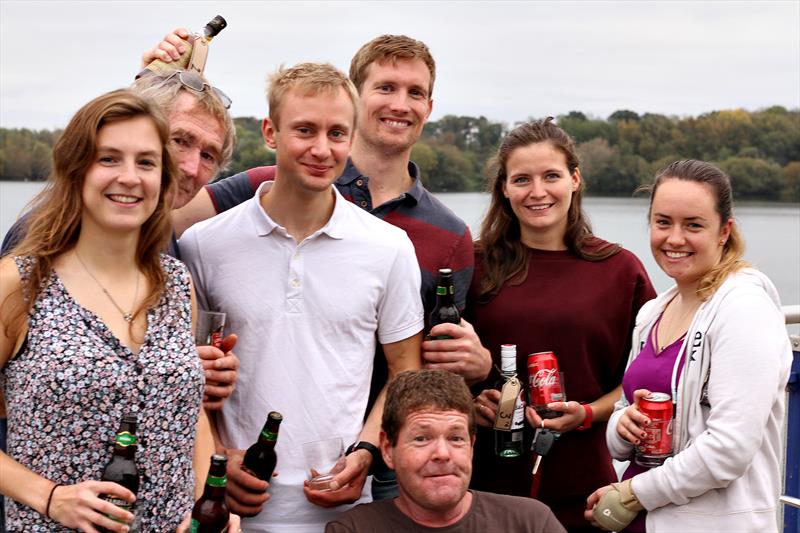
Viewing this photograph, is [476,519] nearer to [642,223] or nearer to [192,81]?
[642,223]

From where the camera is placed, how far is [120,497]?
7.66ft

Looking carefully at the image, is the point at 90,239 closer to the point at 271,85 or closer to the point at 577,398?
the point at 271,85

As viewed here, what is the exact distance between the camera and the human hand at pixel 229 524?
8.39ft

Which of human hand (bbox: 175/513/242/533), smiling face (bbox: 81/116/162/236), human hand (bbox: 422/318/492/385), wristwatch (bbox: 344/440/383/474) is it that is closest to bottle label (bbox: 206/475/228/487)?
human hand (bbox: 175/513/242/533)

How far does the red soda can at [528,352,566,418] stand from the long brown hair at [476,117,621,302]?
34 cm

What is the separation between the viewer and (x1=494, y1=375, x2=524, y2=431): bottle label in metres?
3.32

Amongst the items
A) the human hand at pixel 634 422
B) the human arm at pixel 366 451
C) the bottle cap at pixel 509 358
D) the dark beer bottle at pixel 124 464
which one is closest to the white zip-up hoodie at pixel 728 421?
the human hand at pixel 634 422

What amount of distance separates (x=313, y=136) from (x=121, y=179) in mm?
641

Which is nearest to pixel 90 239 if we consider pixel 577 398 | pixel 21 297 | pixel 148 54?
pixel 21 297

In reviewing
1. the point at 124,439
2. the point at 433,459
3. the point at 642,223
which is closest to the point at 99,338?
the point at 124,439

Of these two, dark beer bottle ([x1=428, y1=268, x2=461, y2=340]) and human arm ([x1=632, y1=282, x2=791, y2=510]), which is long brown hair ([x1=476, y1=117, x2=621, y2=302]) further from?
human arm ([x1=632, y1=282, x2=791, y2=510])

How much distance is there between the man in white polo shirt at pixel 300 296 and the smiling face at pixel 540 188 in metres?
0.80

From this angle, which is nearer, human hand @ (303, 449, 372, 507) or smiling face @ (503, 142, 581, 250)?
human hand @ (303, 449, 372, 507)

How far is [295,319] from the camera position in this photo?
286 cm
